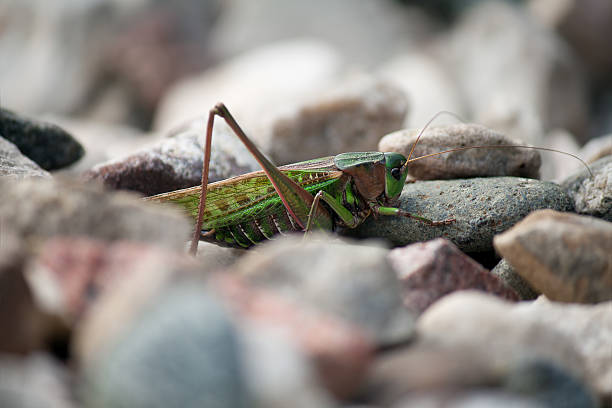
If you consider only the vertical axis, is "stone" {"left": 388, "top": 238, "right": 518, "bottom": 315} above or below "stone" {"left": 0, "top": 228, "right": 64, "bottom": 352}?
below

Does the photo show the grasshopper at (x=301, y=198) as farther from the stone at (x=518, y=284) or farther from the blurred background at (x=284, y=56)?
the blurred background at (x=284, y=56)

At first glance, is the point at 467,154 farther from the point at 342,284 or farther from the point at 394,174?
the point at 342,284

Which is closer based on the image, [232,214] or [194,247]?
[194,247]

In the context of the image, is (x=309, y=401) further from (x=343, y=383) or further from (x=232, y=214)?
(x=232, y=214)

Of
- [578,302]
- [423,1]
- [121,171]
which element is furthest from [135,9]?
[578,302]

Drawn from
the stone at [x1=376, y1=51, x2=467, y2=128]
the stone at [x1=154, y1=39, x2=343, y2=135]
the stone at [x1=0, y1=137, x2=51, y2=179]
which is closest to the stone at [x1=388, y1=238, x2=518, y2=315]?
the stone at [x1=0, y1=137, x2=51, y2=179]

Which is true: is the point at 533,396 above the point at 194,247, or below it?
below

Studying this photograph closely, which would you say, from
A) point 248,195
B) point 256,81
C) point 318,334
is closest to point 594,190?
point 248,195

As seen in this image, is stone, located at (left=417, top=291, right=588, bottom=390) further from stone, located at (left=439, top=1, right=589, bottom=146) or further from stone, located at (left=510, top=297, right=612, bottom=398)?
stone, located at (left=439, top=1, right=589, bottom=146)
